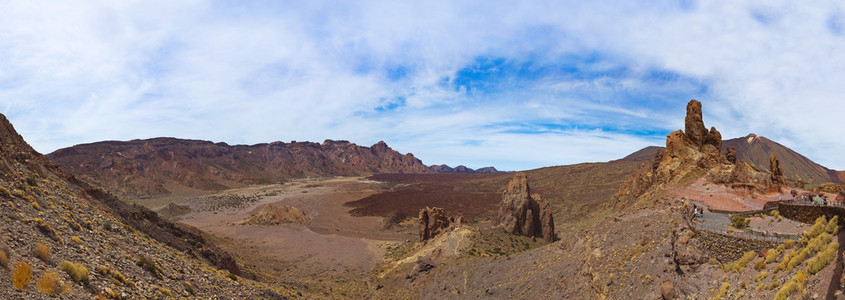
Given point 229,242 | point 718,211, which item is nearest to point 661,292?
point 718,211

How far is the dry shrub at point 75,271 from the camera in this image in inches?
371

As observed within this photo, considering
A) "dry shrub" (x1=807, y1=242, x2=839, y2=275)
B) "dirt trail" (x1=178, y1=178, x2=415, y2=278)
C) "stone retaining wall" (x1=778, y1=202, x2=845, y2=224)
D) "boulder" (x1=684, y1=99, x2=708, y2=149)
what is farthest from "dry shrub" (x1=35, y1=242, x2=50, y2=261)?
"boulder" (x1=684, y1=99, x2=708, y2=149)

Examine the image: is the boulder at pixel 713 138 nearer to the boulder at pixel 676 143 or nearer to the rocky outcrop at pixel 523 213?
the boulder at pixel 676 143

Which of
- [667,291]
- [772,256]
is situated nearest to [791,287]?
[772,256]

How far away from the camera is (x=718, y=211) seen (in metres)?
19.1

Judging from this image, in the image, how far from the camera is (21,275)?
7.94 m

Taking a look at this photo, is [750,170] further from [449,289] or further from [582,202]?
[582,202]

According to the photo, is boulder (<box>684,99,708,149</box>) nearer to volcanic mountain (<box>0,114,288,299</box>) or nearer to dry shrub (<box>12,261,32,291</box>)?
volcanic mountain (<box>0,114,288,299</box>)

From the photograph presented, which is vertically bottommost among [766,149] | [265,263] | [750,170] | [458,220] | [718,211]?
[265,263]

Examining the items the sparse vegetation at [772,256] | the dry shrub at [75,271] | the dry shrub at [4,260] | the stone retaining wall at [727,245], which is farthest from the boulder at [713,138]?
the dry shrub at [4,260]

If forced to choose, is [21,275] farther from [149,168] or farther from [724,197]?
[149,168]

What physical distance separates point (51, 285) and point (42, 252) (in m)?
1.75

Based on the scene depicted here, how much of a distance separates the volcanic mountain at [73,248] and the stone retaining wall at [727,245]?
18719mm

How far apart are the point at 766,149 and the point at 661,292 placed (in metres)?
186
